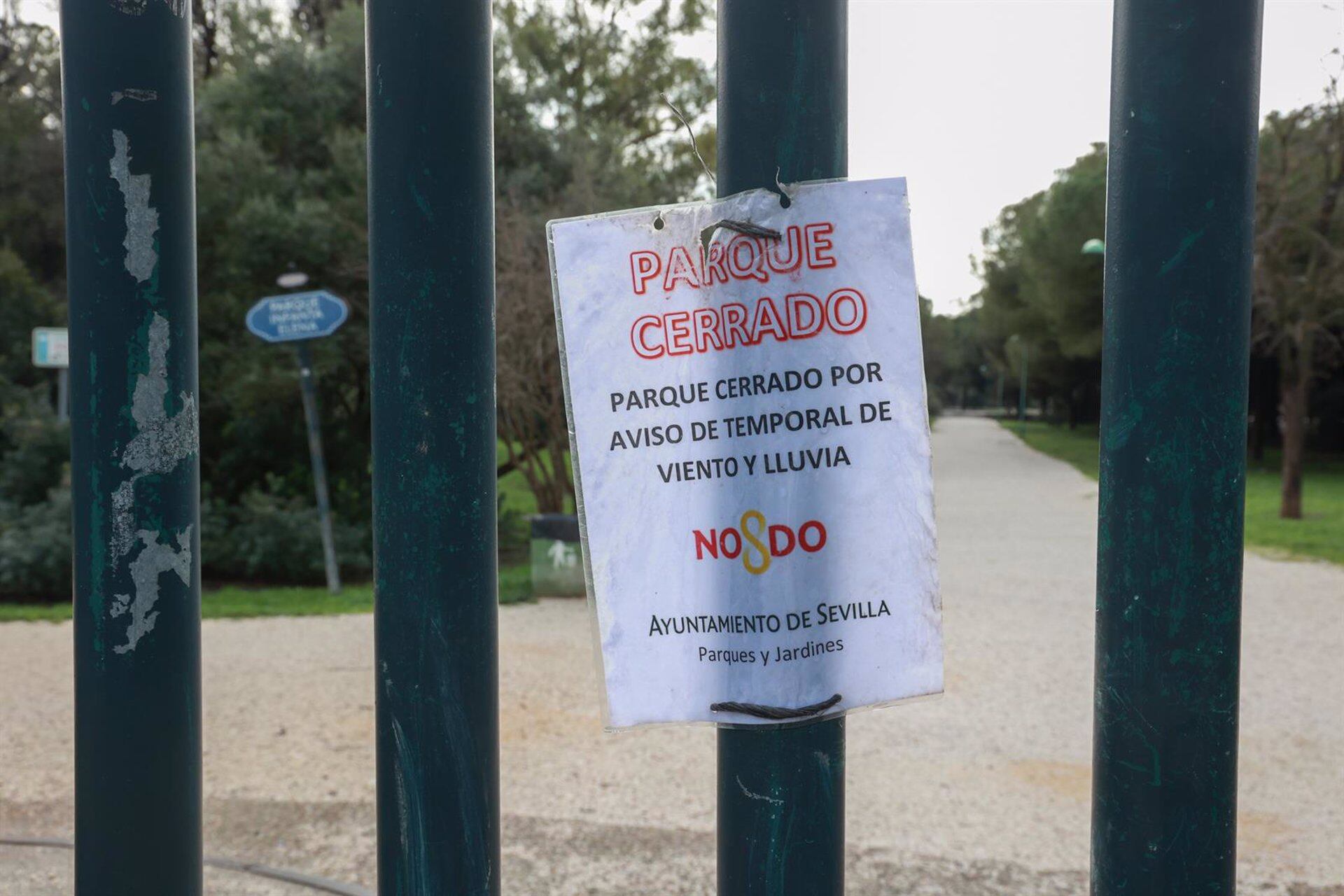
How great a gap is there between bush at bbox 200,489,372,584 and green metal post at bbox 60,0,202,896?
10.4m

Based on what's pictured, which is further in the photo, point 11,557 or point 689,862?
point 11,557

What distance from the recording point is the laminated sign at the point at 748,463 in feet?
5.47

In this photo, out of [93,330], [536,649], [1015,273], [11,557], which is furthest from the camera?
[1015,273]

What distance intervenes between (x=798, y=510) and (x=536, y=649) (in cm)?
676

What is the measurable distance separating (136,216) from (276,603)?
9.09 metres

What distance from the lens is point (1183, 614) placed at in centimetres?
157

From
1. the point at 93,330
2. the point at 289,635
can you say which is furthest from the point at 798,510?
the point at 289,635

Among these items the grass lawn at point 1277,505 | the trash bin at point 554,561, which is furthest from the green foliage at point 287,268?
the grass lawn at point 1277,505

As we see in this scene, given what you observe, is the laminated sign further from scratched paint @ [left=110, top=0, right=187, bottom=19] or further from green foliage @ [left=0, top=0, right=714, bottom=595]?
green foliage @ [left=0, top=0, right=714, bottom=595]

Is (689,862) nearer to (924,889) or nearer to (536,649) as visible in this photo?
(924,889)

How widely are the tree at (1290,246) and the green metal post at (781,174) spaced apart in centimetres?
1700

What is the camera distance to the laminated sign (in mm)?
1666

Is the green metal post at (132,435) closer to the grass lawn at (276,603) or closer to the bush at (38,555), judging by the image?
the grass lawn at (276,603)

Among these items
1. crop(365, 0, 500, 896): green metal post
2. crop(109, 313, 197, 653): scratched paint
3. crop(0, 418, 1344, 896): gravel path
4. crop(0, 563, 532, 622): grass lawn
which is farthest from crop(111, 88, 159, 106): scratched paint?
crop(0, 563, 532, 622): grass lawn
